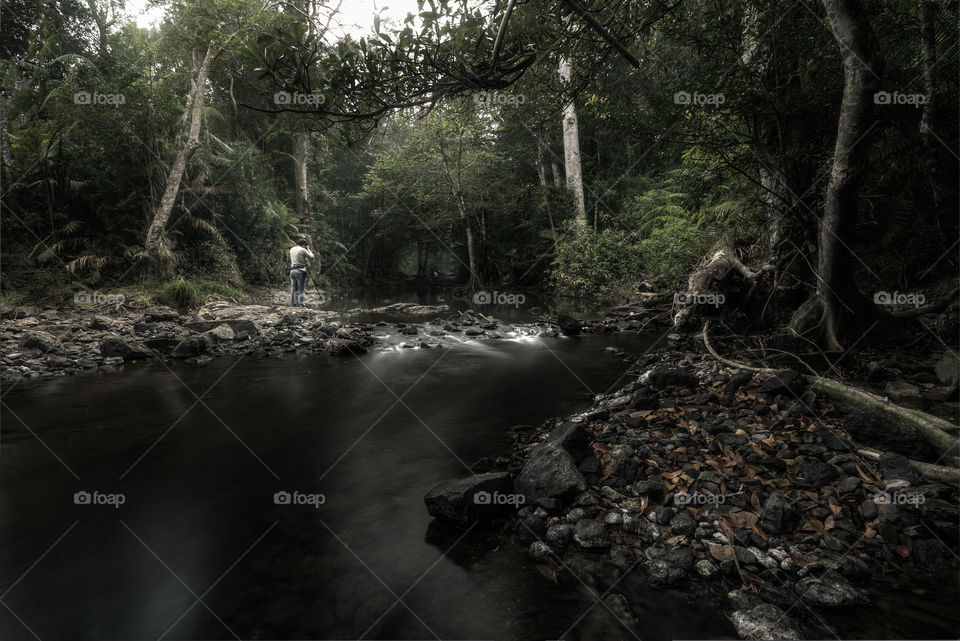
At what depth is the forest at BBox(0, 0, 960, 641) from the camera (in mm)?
2492

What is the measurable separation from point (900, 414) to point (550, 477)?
3.08m

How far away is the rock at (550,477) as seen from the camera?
3293mm

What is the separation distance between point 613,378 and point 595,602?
4758 mm

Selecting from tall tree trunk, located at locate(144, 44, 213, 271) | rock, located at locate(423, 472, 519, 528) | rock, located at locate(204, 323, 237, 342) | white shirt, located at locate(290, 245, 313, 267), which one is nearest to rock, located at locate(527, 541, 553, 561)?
rock, located at locate(423, 472, 519, 528)

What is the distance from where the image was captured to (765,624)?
7.10 feet

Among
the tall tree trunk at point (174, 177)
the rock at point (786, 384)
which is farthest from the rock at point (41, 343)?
the rock at point (786, 384)

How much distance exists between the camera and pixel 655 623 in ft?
7.38

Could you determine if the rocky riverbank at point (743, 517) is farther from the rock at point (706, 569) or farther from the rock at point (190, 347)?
the rock at point (190, 347)

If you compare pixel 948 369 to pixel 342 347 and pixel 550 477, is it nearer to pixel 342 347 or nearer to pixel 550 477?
pixel 550 477

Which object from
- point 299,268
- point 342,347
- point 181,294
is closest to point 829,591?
point 342,347

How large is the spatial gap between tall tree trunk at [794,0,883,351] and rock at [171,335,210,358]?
35.4 feet

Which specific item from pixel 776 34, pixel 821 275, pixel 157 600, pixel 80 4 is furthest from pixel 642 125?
pixel 80 4

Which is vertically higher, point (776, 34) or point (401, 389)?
point (776, 34)

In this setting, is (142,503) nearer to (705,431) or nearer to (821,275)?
(705,431)
